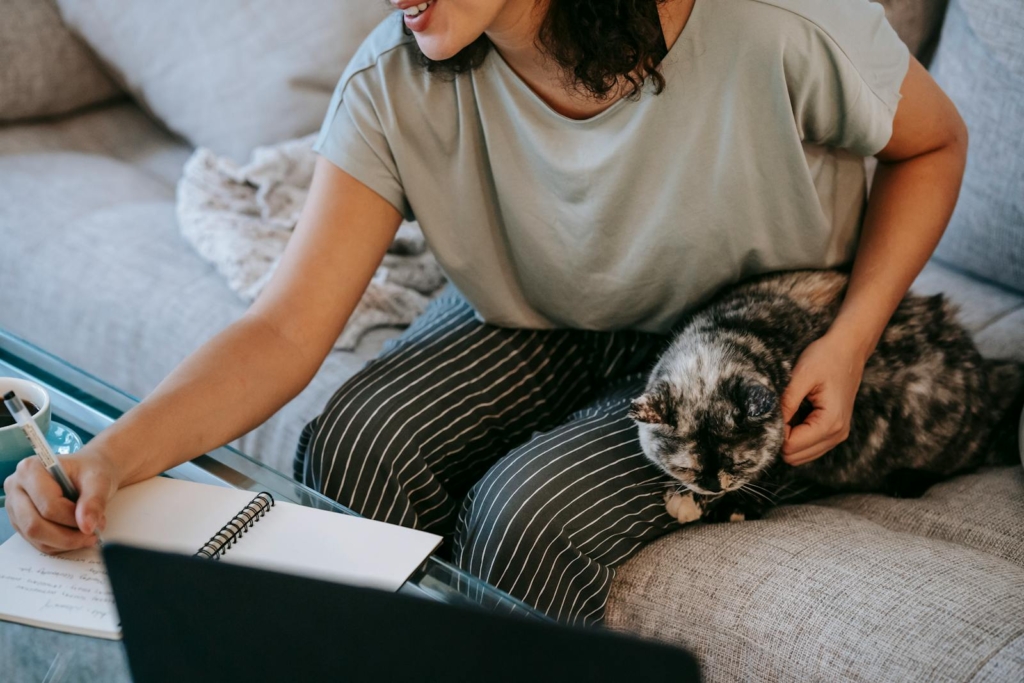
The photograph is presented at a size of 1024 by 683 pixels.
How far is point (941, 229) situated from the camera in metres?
1.08

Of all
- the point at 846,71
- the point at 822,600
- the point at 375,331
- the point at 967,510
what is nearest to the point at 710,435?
the point at 822,600

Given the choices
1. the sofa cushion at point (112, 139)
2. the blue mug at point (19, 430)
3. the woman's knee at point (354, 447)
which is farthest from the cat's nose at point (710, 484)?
the sofa cushion at point (112, 139)

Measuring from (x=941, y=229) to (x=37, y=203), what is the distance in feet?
5.31

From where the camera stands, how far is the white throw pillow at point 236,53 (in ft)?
5.76

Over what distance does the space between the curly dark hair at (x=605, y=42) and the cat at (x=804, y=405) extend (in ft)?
1.07

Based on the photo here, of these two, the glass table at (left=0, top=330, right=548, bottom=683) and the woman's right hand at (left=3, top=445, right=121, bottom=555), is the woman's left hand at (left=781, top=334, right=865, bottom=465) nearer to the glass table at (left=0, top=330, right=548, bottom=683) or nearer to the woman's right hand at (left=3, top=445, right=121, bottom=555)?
the glass table at (left=0, top=330, right=548, bottom=683)

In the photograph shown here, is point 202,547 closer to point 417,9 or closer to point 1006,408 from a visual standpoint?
point 417,9

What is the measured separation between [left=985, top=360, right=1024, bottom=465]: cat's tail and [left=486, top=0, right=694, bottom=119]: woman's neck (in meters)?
0.63

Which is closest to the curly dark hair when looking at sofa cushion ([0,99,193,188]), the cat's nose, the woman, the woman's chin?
the woman

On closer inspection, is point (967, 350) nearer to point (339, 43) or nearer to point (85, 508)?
point (85, 508)

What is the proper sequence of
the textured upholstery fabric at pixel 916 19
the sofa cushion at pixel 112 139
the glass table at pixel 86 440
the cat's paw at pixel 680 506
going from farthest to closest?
the sofa cushion at pixel 112 139
the textured upholstery fabric at pixel 916 19
the cat's paw at pixel 680 506
the glass table at pixel 86 440

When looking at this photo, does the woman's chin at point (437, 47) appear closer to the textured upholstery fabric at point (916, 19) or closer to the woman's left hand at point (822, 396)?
the woman's left hand at point (822, 396)

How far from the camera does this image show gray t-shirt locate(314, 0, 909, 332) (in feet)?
3.10

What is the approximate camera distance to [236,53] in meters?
1.79
